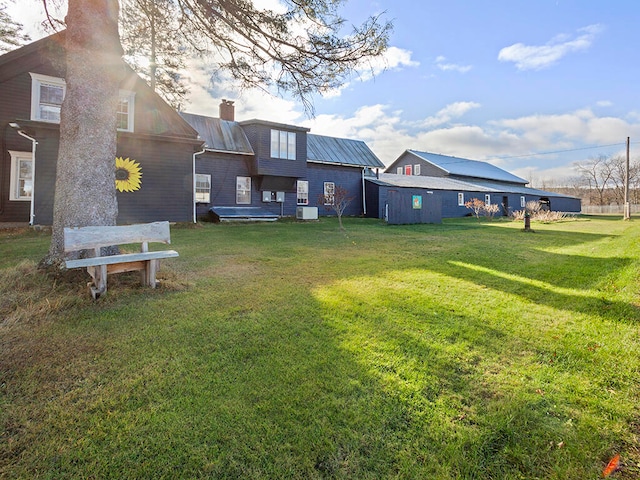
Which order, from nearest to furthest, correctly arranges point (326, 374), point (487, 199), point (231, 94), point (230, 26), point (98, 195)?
point (326, 374)
point (98, 195)
point (230, 26)
point (231, 94)
point (487, 199)

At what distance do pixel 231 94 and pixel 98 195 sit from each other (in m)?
3.81

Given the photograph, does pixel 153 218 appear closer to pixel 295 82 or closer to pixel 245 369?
pixel 295 82

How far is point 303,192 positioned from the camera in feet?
66.0

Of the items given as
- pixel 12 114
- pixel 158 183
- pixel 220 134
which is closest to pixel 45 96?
pixel 12 114

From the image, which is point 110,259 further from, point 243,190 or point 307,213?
point 307,213

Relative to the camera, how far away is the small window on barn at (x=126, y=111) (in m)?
12.7

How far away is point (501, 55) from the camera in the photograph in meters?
11.2

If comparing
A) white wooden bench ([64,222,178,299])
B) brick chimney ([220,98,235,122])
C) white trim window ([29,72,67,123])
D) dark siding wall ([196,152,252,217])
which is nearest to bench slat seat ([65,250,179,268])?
white wooden bench ([64,222,178,299])

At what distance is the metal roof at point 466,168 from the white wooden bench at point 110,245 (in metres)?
32.7

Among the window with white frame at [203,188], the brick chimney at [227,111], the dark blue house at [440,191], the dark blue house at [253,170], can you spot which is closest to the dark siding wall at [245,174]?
the dark blue house at [253,170]

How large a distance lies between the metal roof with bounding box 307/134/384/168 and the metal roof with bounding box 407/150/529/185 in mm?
13213

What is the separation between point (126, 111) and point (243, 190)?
6.53 meters

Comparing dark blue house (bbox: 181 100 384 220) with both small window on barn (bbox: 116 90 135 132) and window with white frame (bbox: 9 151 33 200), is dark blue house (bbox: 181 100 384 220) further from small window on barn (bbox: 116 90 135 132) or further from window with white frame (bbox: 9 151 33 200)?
window with white frame (bbox: 9 151 33 200)

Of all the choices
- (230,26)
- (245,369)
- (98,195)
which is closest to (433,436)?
(245,369)
